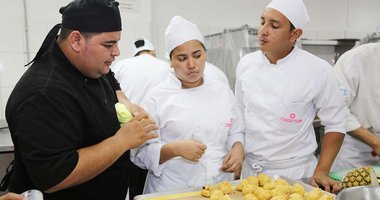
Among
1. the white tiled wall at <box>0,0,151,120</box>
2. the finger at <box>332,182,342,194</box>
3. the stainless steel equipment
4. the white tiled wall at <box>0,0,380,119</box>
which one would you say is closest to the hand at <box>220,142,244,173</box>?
the finger at <box>332,182,342,194</box>

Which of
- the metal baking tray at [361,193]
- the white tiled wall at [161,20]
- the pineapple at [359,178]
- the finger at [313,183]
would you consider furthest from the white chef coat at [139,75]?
the metal baking tray at [361,193]

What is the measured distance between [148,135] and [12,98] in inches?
17.8

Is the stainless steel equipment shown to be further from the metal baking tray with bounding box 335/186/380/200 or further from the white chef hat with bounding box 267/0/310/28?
the metal baking tray with bounding box 335/186/380/200

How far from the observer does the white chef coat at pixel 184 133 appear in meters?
1.47

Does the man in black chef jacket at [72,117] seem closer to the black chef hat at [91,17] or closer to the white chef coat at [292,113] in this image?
the black chef hat at [91,17]

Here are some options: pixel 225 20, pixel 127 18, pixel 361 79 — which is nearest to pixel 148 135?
pixel 361 79

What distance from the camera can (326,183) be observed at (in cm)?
136

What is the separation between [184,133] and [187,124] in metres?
0.04

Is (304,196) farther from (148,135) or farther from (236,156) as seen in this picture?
(148,135)

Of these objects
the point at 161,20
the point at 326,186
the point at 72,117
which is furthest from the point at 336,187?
the point at 161,20


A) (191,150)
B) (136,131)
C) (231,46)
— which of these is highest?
(231,46)

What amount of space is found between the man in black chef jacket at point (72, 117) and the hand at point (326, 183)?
72 centimetres

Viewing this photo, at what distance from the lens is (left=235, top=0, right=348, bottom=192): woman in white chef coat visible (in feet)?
5.17

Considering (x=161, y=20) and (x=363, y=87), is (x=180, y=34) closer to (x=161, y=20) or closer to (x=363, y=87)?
(x=363, y=87)
